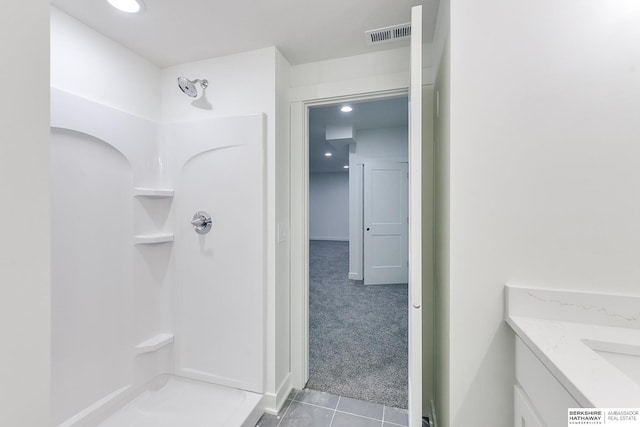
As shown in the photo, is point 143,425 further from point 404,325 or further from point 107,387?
point 404,325

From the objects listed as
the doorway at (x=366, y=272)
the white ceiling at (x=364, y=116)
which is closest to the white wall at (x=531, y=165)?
the doorway at (x=366, y=272)

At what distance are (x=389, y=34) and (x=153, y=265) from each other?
218 centimetres

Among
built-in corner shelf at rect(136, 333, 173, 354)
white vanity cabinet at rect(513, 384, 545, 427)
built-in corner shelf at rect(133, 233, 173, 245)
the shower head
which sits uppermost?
the shower head

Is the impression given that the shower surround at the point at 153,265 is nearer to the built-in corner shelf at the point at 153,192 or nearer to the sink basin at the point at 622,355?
the built-in corner shelf at the point at 153,192

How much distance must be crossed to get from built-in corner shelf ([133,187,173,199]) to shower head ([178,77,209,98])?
0.68 metres

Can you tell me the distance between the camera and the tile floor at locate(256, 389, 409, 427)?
1560 millimetres

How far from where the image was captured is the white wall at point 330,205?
8797 millimetres

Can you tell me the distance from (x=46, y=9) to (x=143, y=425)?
2021 millimetres

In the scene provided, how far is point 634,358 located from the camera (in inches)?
30.6

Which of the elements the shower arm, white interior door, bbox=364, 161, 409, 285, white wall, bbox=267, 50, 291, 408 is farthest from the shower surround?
white interior door, bbox=364, 161, 409, 285

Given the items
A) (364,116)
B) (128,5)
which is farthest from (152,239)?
(364,116)

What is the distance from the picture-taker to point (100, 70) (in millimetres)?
1550

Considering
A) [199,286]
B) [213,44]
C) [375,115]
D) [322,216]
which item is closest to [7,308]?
[199,286]

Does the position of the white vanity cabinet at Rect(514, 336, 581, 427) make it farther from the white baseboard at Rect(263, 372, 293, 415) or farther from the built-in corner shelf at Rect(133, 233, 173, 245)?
the built-in corner shelf at Rect(133, 233, 173, 245)
